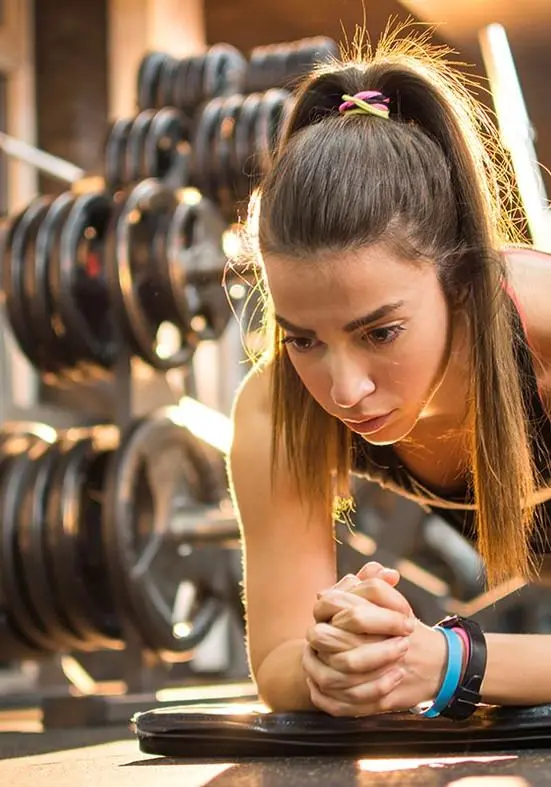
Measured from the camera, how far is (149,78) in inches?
182

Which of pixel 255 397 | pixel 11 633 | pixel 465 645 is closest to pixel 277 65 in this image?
pixel 11 633

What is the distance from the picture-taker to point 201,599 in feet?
10.9

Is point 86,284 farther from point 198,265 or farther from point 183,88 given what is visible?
point 183,88

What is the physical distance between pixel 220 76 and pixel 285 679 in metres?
3.48

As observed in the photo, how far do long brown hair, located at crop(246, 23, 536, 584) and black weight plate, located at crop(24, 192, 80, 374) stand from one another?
1.92 metres

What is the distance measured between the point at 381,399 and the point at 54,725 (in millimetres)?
1935

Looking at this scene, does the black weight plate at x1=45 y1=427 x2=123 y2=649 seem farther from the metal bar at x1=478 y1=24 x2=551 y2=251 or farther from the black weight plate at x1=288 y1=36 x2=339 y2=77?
the black weight plate at x1=288 y1=36 x2=339 y2=77

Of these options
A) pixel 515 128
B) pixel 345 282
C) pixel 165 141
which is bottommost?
pixel 345 282

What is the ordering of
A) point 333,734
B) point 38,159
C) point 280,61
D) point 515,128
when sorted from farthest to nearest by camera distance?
1. point 38,159
2. point 280,61
3. point 515,128
4. point 333,734

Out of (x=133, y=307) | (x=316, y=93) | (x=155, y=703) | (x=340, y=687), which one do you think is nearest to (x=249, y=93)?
(x=133, y=307)

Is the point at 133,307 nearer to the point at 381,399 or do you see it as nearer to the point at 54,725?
the point at 54,725

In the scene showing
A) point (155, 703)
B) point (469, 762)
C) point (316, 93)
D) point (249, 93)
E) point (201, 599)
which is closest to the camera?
point (469, 762)

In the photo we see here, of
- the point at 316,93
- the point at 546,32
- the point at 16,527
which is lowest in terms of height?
the point at 16,527

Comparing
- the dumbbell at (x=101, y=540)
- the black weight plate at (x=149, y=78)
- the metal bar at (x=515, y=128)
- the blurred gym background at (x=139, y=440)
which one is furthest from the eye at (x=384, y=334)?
the black weight plate at (x=149, y=78)
